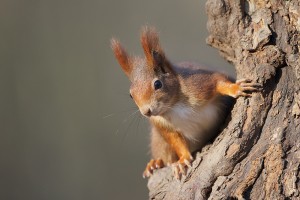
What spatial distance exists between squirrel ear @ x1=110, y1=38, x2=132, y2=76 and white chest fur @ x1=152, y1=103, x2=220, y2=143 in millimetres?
219

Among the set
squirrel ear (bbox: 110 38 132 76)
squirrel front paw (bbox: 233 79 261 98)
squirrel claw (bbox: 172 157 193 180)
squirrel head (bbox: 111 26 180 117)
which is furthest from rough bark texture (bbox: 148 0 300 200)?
squirrel ear (bbox: 110 38 132 76)

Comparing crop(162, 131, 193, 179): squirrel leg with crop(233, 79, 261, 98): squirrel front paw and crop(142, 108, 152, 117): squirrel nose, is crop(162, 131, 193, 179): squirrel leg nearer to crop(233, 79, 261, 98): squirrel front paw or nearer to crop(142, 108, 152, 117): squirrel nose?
crop(142, 108, 152, 117): squirrel nose

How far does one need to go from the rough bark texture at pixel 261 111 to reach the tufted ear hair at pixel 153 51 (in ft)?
0.74

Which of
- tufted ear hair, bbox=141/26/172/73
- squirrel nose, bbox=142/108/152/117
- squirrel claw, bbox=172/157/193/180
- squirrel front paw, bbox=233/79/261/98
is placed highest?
tufted ear hair, bbox=141/26/172/73

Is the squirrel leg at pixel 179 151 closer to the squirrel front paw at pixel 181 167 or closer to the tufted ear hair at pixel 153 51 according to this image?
the squirrel front paw at pixel 181 167

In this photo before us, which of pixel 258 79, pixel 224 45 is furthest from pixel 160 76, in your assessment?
pixel 258 79

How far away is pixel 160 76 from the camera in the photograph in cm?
225

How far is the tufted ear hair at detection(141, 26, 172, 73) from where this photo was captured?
84.5 inches

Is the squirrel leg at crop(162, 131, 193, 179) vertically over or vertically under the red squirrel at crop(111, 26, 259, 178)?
under

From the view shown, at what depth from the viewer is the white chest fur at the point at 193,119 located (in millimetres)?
2275

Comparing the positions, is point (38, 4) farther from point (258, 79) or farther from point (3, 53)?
point (258, 79)

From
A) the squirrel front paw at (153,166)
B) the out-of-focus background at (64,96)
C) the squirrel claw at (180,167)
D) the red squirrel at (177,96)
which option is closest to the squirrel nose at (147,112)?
the red squirrel at (177,96)

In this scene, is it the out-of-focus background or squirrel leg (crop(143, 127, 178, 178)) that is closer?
squirrel leg (crop(143, 127, 178, 178))

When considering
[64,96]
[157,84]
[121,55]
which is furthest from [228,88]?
[64,96]
